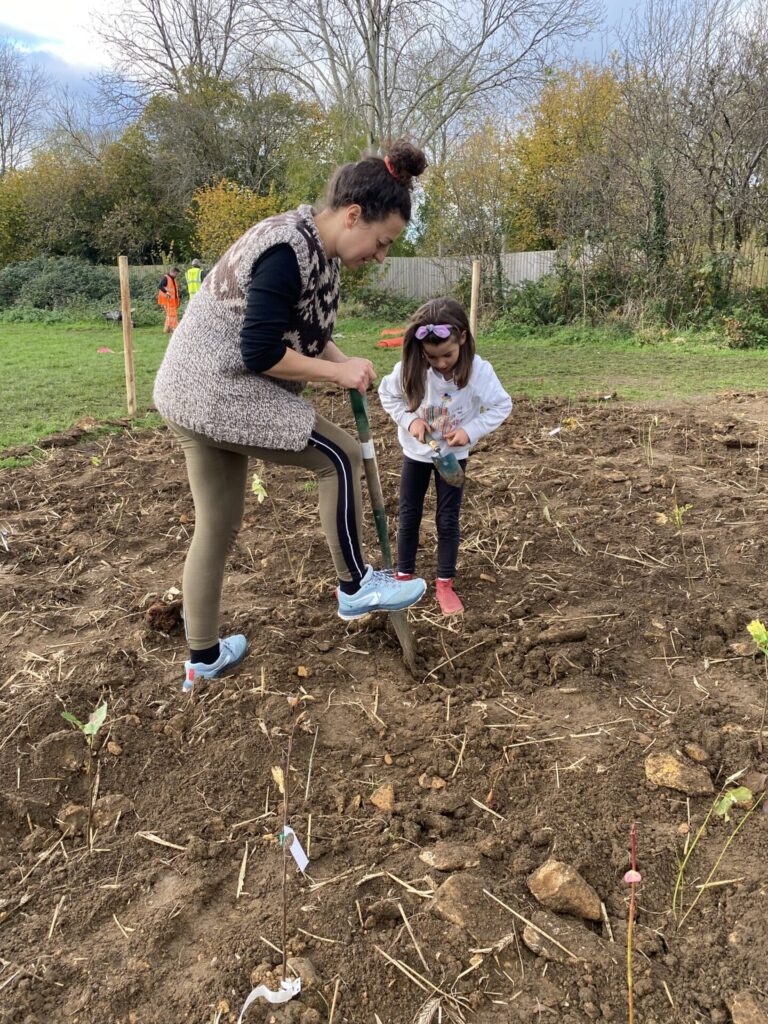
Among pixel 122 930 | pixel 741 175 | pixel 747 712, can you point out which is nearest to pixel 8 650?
pixel 122 930

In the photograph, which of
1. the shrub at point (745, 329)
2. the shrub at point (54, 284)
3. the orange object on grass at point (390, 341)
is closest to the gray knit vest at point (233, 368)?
the orange object on grass at point (390, 341)

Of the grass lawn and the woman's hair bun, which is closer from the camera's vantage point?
the woman's hair bun

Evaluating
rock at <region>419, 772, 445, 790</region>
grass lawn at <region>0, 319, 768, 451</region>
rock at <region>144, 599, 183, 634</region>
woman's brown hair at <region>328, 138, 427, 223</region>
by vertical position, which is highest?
woman's brown hair at <region>328, 138, 427, 223</region>

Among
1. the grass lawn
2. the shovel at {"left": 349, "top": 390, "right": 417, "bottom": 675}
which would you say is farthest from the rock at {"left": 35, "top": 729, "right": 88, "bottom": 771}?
the grass lawn

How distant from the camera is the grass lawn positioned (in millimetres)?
8328

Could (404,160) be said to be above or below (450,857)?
above

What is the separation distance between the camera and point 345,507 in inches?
98.2

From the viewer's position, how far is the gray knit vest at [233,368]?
2195 millimetres

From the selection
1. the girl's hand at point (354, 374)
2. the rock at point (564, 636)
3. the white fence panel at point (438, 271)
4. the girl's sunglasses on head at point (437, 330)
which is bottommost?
the rock at point (564, 636)

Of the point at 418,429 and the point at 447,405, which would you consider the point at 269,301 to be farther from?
the point at 447,405

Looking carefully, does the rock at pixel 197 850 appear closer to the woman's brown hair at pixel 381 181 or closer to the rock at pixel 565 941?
the rock at pixel 565 941

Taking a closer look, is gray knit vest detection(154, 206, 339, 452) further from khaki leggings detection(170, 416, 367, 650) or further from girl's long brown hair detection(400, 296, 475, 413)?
girl's long brown hair detection(400, 296, 475, 413)

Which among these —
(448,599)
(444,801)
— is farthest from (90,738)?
(448,599)

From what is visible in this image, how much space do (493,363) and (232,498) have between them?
407 inches
